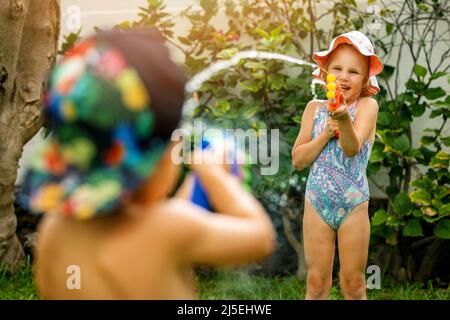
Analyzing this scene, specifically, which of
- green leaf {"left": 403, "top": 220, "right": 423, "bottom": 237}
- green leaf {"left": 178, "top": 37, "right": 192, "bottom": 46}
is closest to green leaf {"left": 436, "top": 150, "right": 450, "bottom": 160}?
green leaf {"left": 403, "top": 220, "right": 423, "bottom": 237}

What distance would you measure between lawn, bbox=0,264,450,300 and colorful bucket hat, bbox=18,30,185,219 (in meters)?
3.20

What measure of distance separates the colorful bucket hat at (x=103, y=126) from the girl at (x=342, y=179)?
2017 millimetres

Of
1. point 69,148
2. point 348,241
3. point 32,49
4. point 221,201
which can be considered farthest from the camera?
point 32,49

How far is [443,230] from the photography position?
476 centimetres

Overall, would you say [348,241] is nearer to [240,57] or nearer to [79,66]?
[240,57]

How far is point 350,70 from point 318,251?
764 millimetres

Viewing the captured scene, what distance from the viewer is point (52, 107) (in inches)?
56.1

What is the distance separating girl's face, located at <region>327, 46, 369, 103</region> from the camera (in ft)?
11.5

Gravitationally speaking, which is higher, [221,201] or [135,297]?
[221,201]

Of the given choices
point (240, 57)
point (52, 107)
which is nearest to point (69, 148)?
point (52, 107)

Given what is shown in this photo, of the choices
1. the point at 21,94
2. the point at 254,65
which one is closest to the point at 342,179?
the point at 254,65

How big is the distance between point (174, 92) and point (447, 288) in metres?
4.02

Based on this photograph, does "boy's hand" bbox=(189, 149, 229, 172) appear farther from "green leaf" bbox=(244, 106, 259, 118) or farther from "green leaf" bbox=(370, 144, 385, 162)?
"green leaf" bbox=(244, 106, 259, 118)

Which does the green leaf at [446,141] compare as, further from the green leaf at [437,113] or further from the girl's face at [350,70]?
the girl's face at [350,70]
